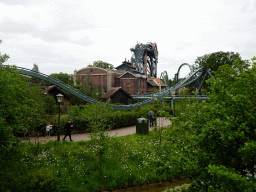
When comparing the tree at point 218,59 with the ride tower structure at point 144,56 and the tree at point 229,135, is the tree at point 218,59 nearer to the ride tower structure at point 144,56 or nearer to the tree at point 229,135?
the ride tower structure at point 144,56

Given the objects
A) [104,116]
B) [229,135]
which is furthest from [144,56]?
[229,135]

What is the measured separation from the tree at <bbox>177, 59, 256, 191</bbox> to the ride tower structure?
67778 millimetres

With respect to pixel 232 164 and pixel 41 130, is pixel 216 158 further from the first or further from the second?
pixel 41 130

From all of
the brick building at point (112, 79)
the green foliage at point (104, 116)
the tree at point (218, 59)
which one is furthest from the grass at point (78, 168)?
the tree at point (218, 59)

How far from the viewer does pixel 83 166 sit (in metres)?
12.9

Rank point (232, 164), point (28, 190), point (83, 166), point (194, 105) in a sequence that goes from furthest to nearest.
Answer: point (83, 166) → point (28, 190) → point (194, 105) → point (232, 164)

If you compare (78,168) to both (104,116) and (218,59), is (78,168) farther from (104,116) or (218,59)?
(218,59)

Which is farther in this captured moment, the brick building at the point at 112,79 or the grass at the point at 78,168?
the brick building at the point at 112,79

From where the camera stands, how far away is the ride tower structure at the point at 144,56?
72.9m

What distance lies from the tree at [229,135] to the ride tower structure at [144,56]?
222 ft

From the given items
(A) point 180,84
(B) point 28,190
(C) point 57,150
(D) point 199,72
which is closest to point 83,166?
(C) point 57,150

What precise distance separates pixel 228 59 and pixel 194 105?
54.5 m

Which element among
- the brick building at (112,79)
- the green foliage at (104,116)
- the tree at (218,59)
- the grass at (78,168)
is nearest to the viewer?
the grass at (78,168)

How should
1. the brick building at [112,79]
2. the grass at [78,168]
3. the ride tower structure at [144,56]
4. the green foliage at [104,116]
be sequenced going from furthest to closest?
the ride tower structure at [144,56], the brick building at [112,79], the green foliage at [104,116], the grass at [78,168]
